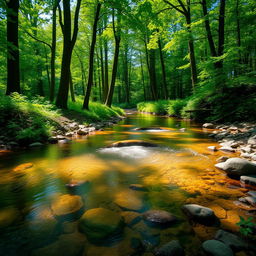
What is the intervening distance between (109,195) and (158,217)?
2.93 feet

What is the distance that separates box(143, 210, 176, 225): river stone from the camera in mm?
2008

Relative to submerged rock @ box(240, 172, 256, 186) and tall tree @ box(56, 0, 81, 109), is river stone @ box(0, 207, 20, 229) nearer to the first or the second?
submerged rock @ box(240, 172, 256, 186)

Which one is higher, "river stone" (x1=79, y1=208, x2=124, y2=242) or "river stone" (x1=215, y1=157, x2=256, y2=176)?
"river stone" (x1=215, y1=157, x2=256, y2=176)

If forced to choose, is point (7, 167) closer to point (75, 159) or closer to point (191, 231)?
point (75, 159)

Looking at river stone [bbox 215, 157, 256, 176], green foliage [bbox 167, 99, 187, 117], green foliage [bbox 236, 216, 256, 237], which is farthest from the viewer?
green foliage [bbox 167, 99, 187, 117]

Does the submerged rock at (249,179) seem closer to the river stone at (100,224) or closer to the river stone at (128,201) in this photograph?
the river stone at (128,201)

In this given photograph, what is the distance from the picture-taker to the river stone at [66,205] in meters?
2.23

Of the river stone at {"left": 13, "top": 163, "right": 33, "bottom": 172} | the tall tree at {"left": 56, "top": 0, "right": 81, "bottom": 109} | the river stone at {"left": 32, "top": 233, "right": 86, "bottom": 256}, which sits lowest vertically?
the river stone at {"left": 32, "top": 233, "right": 86, "bottom": 256}

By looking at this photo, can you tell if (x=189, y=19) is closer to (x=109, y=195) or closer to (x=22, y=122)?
(x=22, y=122)

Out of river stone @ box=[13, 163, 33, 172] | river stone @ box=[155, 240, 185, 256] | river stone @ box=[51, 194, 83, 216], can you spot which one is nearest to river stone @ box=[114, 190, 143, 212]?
river stone @ box=[51, 194, 83, 216]

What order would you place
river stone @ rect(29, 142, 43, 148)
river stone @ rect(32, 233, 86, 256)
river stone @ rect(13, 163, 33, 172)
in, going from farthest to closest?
1. river stone @ rect(29, 142, 43, 148)
2. river stone @ rect(13, 163, 33, 172)
3. river stone @ rect(32, 233, 86, 256)

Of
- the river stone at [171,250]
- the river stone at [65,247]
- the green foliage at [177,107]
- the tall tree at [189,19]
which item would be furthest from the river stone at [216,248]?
the green foliage at [177,107]

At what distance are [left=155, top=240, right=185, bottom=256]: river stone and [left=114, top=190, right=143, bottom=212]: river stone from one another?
0.70 m

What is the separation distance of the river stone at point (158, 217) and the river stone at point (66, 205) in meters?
0.94
